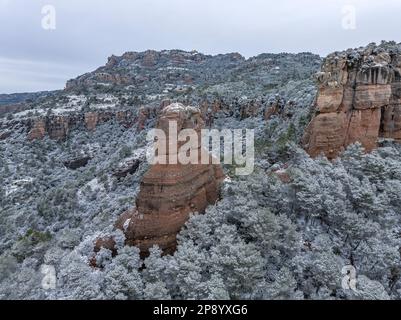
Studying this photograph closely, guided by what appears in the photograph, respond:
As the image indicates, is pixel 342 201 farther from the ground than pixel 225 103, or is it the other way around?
pixel 225 103

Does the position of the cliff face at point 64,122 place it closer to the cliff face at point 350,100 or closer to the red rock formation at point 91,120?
the red rock formation at point 91,120

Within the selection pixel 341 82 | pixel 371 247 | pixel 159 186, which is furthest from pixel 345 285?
pixel 341 82

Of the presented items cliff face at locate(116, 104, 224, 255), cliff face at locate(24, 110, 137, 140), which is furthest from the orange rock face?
cliff face at locate(116, 104, 224, 255)

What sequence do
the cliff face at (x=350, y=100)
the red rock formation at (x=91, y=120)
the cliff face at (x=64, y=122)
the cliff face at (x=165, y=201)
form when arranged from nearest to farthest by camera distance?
the cliff face at (x=165, y=201) → the cliff face at (x=350, y=100) → the cliff face at (x=64, y=122) → the red rock formation at (x=91, y=120)

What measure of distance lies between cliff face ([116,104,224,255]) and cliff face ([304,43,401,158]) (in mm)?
11468

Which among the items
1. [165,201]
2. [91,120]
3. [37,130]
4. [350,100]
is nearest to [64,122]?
[37,130]

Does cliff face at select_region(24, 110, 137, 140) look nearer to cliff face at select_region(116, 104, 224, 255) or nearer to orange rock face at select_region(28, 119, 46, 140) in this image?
orange rock face at select_region(28, 119, 46, 140)

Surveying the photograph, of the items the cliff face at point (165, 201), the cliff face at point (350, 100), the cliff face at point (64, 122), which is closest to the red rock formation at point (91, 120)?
the cliff face at point (64, 122)

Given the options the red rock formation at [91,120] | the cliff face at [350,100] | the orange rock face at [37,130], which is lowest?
the orange rock face at [37,130]

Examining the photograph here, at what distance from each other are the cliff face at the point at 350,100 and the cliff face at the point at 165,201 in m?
11.5

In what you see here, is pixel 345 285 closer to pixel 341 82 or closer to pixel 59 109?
pixel 341 82

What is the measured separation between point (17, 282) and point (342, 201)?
52.6ft

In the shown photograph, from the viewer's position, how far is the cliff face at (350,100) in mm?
26125
